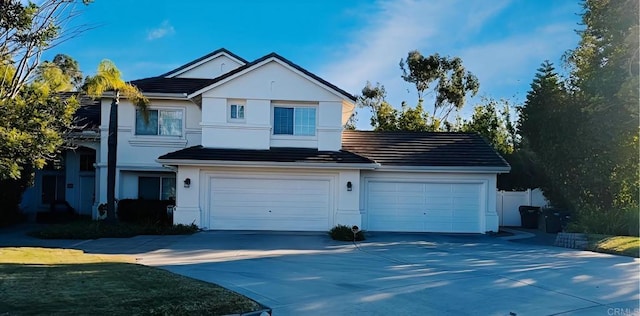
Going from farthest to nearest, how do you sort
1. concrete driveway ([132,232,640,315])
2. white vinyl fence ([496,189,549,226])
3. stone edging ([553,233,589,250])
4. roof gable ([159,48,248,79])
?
1. roof gable ([159,48,248,79])
2. white vinyl fence ([496,189,549,226])
3. stone edging ([553,233,589,250])
4. concrete driveway ([132,232,640,315])

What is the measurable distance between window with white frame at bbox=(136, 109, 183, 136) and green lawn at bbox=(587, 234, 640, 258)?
16.4m

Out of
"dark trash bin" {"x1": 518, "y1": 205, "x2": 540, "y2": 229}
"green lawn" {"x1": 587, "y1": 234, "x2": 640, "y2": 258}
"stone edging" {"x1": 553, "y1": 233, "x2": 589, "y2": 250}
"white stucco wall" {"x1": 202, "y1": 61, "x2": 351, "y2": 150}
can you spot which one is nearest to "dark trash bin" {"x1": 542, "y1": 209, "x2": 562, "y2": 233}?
"dark trash bin" {"x1": 518, "y1": 205, "x2": 540, "y2": 229}

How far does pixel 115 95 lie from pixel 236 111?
5015 mm

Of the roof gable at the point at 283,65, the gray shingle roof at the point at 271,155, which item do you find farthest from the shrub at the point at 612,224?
the roof gable at the point at 283,65

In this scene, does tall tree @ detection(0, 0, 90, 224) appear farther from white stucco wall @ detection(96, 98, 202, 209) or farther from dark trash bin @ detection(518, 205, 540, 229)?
dark trash bin @ detection(518, 205, 540, 229)

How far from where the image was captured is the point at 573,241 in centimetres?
1588

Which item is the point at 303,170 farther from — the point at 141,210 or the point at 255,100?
the point at 141,210

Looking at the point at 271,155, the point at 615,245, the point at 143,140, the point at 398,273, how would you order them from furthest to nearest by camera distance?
the point at 143,140
the point at 271,155
the point at 615,245
the point at 398,273

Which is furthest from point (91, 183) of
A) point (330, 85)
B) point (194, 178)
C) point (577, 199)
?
point (577, 199)

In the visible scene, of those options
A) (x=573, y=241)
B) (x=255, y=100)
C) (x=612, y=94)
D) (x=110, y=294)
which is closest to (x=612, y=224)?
(x=573, y=241)

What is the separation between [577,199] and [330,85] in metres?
11.6

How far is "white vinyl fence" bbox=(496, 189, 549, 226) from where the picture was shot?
24594 millimetres

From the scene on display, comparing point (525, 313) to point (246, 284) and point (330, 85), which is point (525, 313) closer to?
point (246, 284)

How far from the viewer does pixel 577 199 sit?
21.3 m
